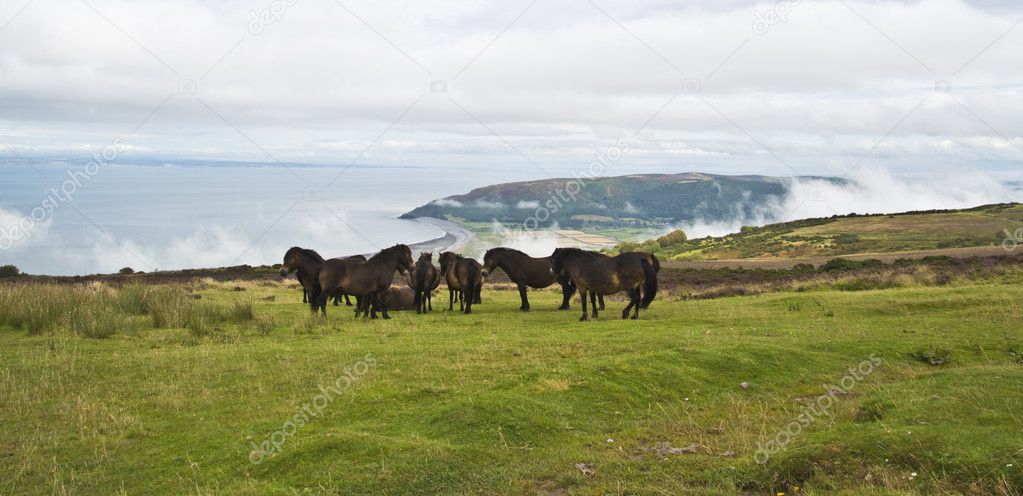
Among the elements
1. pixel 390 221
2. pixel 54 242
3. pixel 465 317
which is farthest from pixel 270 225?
pixel 465 317

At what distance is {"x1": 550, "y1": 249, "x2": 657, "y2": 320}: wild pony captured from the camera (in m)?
21.7

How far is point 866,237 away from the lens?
244 ft

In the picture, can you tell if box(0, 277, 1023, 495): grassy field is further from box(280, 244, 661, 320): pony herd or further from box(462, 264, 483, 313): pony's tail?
box(462, 264, 483, 313): pony's tail

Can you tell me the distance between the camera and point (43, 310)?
18.9m

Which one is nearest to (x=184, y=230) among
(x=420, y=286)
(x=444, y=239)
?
(x=444, y=239)

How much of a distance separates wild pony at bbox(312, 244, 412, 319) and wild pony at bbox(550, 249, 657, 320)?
5838 millimetres

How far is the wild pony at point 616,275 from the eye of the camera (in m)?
21.7

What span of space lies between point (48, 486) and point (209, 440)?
1.94m

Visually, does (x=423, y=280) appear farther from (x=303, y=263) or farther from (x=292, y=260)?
(x=292, y=260)

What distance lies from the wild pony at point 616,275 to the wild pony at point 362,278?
5.84m

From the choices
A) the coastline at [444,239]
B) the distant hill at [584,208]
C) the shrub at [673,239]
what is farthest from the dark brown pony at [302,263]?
the distant hill at [584,208]

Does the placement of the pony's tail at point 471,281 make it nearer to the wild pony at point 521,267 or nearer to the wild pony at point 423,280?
the wild pony at point 521,267

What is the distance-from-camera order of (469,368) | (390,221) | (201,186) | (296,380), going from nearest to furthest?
(296,380), (469,368), (390,221), (201,186)

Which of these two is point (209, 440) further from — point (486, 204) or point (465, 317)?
point (486, 204)
